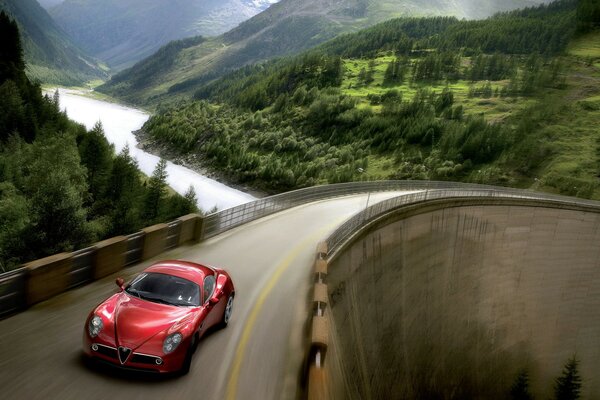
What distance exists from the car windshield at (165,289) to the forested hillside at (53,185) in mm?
32597

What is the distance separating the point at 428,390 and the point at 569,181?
60.8 meters

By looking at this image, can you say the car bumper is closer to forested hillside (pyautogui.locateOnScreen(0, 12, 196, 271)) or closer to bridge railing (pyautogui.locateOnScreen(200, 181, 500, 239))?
bridge railing (pyautogui.locateOnScreen(200, 181, 500, 239))

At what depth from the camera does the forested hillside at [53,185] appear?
138ft

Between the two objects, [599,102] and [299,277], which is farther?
[599,102]

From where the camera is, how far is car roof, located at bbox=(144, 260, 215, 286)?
1083 centimetres

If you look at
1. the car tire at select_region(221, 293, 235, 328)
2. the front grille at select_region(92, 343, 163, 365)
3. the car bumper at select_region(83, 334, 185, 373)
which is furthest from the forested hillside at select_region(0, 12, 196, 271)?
the front grille at select_region(92, 343, 163, 365)

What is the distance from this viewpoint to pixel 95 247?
13.5 meters

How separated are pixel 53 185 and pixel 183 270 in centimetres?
3602

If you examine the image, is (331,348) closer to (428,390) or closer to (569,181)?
(428,390)

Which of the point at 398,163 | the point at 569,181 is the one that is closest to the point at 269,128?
the point at 398,163

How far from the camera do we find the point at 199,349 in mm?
11273

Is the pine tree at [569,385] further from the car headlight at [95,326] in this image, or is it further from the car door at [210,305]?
the car headlight at [95,326]

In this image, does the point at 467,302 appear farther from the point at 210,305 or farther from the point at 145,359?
the point at 145,359

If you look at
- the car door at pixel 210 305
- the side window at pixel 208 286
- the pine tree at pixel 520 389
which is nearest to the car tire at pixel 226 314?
the car door at pixel 210 305
